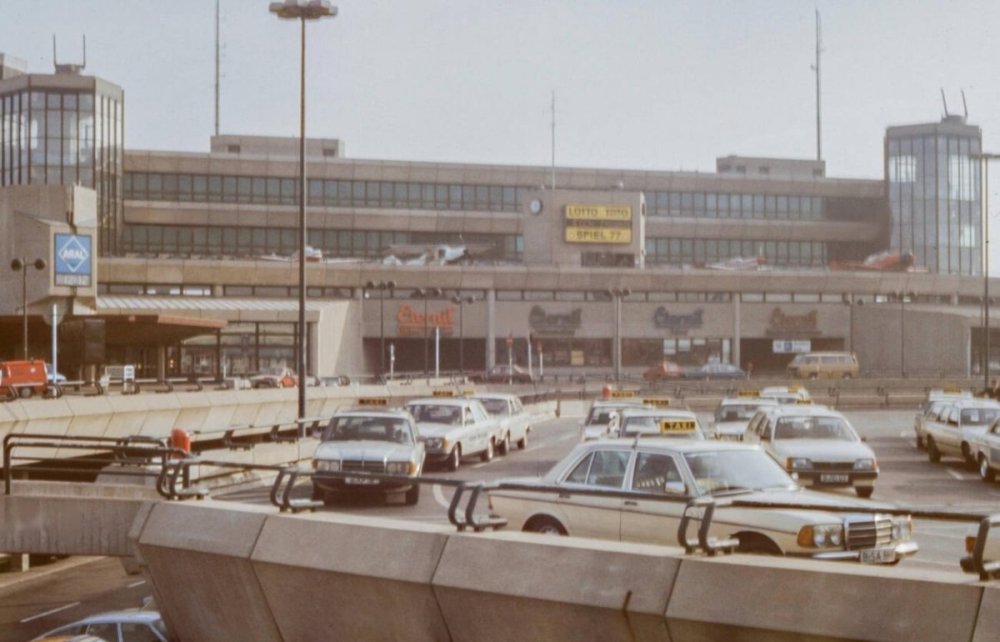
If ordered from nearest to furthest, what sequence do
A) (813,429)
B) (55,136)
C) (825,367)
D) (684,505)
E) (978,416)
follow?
(684,505) < (813,429) < (978,416) < (825,367) < (55,136)

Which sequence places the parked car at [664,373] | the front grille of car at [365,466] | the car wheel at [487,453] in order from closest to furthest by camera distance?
the front grille of car at [365,466]
the car wheel at [487,453]
the parked car at [664,373]

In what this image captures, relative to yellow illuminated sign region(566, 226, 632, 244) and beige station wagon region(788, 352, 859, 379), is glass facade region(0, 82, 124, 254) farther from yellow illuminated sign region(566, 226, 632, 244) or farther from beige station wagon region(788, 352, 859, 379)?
beige station wagon region(788, 352, 859, 379)

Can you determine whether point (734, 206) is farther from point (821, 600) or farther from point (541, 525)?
point (821, 600)

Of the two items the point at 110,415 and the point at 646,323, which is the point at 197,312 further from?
the point at 110,415

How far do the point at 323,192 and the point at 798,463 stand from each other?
→ 82509 mm

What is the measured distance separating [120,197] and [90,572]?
72656mm

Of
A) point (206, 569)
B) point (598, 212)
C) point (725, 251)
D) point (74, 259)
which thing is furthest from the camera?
point (725, 251)

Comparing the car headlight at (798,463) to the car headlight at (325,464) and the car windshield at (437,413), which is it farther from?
the car windshield at (437,413)

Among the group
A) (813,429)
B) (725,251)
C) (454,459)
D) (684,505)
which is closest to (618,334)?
(725,251)

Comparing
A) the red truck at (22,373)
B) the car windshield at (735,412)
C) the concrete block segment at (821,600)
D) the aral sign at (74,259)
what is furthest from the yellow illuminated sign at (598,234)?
the concrete block segment at (821,600)

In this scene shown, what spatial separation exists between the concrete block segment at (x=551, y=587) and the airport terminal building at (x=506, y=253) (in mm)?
72581

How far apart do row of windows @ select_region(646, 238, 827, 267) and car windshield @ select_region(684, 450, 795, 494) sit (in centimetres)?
9492

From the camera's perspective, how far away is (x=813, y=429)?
24312 mm

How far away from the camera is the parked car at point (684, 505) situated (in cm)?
1195
